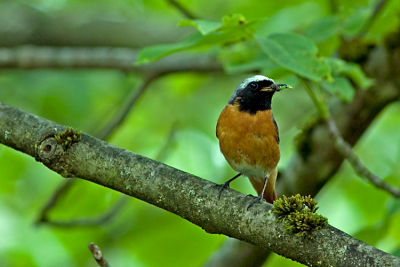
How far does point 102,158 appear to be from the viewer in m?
3.46

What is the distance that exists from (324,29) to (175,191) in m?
2.29

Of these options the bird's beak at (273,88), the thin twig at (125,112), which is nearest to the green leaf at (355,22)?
the bird's beak at (273,88)

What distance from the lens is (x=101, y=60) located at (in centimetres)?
724

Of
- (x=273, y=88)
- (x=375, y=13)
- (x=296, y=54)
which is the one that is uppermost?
(x=296, y=54)

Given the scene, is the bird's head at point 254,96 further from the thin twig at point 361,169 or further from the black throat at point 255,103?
the thin twig at point 361,169

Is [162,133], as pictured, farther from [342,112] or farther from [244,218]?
[244,218]

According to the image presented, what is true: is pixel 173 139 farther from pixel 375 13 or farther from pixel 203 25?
pixel 203 25

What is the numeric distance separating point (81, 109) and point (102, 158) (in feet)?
16.2

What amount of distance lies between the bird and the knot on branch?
201cm

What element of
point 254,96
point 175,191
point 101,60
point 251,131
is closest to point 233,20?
point 175,191

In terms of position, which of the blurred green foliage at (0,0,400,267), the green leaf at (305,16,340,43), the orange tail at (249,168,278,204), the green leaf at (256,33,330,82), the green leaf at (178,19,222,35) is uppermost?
the green leaf at (178,19,222,35)

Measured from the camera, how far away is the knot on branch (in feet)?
11.5

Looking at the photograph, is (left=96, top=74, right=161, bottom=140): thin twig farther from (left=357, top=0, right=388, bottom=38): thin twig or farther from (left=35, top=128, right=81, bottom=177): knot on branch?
(left=35, top=128, right=81, bottom=177): knot on branch

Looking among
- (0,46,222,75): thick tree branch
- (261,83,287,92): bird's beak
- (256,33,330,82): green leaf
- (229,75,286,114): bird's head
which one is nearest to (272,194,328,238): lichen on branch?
(256,33,330,82): green leaf
